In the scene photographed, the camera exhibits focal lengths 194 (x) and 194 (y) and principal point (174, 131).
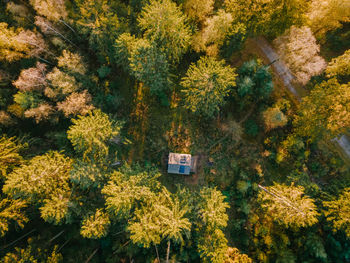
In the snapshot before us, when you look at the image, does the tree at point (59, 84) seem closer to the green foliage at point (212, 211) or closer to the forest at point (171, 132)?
the forest at point (171, 132)

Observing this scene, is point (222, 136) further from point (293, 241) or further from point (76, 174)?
point (76, 174)

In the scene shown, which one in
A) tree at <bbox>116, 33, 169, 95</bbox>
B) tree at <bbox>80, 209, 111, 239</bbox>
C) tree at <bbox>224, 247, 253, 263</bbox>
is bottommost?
tree at <bbox>224, 247, 253, 263</bbox>

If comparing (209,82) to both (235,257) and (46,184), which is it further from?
(235,257)

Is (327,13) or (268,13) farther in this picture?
(327,13)

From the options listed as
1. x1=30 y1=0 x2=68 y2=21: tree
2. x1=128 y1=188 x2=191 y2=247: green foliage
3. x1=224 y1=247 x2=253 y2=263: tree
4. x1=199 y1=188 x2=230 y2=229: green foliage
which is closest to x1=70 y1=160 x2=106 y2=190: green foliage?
x1=128 y1=188 x2=191 y2=247: green foliage

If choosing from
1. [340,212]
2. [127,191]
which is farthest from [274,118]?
[127,191]

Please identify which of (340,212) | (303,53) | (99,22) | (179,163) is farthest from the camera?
(179,163)

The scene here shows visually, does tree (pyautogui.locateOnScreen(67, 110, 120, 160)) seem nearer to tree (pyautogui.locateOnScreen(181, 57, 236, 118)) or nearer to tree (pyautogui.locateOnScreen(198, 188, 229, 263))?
tree (pyautogui.locateOnScreen(181, 57, 236, 118))
